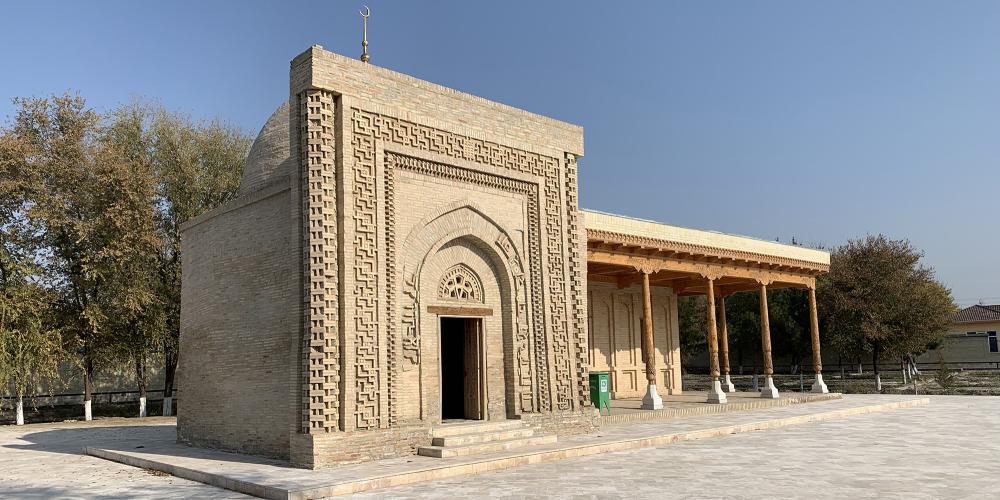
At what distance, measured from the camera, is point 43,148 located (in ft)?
74.8

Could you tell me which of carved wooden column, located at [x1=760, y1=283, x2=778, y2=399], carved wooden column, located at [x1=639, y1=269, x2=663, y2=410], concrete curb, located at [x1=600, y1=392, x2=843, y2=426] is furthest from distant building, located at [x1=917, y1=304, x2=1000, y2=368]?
carved wooden column, located at [x1=639, y1=269, x2=663, y2=410]

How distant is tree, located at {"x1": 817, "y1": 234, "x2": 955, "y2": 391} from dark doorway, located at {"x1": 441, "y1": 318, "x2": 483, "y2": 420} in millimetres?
21436

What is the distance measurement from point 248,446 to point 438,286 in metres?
4.07

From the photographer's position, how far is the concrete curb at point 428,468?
9.20 m

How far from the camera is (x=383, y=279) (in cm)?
1178

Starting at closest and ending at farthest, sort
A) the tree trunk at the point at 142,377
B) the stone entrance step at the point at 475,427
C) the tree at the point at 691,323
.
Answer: the stone entrance step at the point at 475,427 → the tree trunk at the point at 142,377 → the tree at the point at 691,323

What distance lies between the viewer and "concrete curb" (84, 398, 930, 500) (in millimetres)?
9195

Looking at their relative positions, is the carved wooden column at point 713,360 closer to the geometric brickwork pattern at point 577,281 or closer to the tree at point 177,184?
the geometric brickwork pattern at point 577,281

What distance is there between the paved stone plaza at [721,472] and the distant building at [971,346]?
29.7 metres

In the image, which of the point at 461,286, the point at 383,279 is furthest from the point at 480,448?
the point at 383,279

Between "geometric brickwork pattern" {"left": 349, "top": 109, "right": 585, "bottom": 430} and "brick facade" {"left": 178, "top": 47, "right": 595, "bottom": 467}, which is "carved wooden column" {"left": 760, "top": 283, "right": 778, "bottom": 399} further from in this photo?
"geometric brickwork pattern" {"left": 349, "top": 109, "right": 585, "bottom": 430}

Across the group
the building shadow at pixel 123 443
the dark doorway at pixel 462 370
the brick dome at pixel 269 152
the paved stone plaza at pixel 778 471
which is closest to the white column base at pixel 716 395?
the paved stone plaza at pixel 778 471

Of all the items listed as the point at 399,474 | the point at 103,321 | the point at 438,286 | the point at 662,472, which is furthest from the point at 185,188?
the point at 662,472

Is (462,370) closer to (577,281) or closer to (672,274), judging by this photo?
(577,281)
